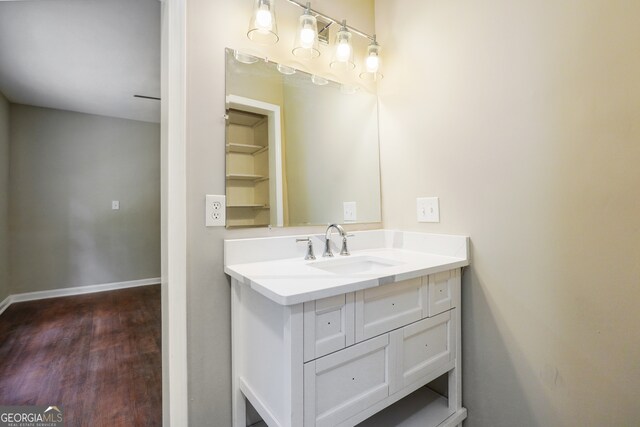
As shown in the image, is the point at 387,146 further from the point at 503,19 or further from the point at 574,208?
the point at 574,208

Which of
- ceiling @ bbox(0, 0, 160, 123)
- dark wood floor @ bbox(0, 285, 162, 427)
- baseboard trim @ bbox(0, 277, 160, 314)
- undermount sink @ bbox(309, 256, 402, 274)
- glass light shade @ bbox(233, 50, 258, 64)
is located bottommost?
dark wood floor @ bbox(0, 285, 162, 427)

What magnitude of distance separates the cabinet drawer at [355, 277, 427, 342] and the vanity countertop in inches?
1.8

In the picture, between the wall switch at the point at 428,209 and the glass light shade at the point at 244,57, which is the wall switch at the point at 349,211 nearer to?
the wall switch at the point at 428,209

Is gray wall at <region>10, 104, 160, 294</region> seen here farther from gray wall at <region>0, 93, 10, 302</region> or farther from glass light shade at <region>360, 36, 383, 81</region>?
glass light shade at <region>360, 36, 383, 81</region>

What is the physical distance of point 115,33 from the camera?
2092mm

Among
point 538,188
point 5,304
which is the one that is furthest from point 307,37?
point 5,304

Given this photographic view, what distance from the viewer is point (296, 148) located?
135cm

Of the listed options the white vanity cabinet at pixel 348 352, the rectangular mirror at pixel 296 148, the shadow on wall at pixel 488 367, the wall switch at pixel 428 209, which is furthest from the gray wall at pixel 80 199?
the shadow on wall at pixel 488 367

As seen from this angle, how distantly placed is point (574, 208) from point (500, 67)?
59 cm

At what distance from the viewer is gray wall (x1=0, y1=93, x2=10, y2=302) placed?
9.92 feet

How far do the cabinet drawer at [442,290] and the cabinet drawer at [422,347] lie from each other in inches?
1.2

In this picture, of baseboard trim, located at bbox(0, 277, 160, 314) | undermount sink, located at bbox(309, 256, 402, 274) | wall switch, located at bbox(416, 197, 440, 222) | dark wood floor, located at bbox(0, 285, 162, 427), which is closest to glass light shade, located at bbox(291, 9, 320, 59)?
wall switch, located at bbox(416, 197, 440, 222)

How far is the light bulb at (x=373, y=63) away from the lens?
57.5 inches

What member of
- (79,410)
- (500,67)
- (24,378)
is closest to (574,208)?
(500,67)
